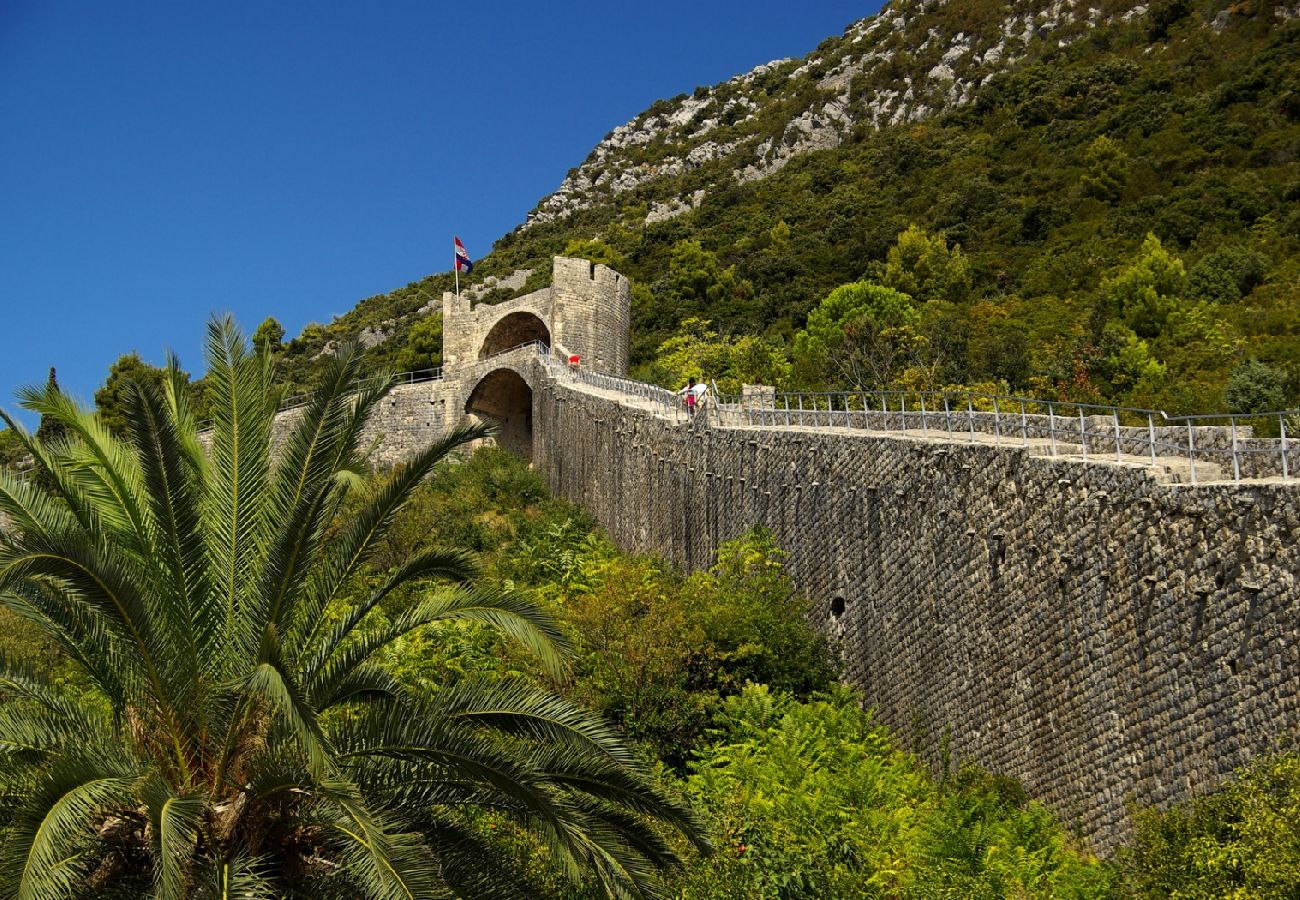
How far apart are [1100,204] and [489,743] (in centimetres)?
5081

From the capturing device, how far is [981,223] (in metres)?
59.2

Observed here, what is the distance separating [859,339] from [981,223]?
71.0 feet

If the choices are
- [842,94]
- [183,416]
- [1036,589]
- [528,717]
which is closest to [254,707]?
[528,717]

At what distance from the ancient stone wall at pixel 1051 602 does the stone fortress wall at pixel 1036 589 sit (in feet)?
0.08

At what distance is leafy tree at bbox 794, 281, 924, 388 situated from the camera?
39.3 metres

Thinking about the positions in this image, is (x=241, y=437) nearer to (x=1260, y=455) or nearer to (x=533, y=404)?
(x=1260, y=455)

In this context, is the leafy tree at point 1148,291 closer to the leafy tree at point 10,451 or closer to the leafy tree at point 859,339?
the leafy tree at point 859,339

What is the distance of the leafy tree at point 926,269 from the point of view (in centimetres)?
5209

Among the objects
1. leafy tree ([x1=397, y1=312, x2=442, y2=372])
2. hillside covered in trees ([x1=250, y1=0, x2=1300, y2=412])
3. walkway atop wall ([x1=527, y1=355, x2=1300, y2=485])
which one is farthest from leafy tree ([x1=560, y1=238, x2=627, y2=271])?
walkway atop wall ([x1=527, y1=355, x2=1300, y2=485])

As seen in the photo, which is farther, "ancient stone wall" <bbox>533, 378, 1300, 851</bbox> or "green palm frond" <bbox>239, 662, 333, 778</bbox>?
"ancient stone wall" <bbox>533, 378, 1300, 851</bbox>

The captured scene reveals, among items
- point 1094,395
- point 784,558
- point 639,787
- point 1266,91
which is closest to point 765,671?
point 784,558

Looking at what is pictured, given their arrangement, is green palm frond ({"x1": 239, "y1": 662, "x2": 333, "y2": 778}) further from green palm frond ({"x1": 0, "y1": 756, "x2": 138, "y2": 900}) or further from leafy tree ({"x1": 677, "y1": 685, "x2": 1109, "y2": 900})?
leafy tree ({"x1": 677, "y1": 685, "x2": 1109, "y2": 900})

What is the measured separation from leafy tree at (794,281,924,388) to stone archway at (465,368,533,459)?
348 inches

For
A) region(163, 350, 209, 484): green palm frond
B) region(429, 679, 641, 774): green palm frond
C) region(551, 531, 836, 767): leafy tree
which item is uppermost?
region(163, 350, 209, 484): green palm frond
